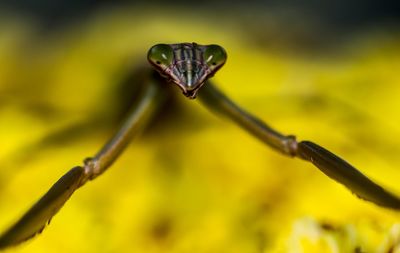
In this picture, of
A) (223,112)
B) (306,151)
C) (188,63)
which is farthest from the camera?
(223,112)

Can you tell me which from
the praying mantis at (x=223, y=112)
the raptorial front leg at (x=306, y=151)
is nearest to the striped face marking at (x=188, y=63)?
the praying mantis at (x=223, y=112)

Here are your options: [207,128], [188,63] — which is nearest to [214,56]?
[188,63]

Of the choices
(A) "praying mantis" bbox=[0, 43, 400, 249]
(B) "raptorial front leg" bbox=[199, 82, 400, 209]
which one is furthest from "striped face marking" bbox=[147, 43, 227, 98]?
(B) "raptorial front leg" bbox=[199, 82, 400, 209]

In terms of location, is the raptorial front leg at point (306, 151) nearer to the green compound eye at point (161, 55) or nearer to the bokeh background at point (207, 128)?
the bokeh background at point (207, 128)

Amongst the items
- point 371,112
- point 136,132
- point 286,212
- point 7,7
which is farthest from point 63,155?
point 7,7

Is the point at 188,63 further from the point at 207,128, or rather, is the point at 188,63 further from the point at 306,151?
the point at 207,128

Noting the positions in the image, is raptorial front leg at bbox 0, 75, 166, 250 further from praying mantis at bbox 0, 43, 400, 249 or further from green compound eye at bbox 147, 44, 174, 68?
green compound eye at bbox 147, 44, 174, 68
